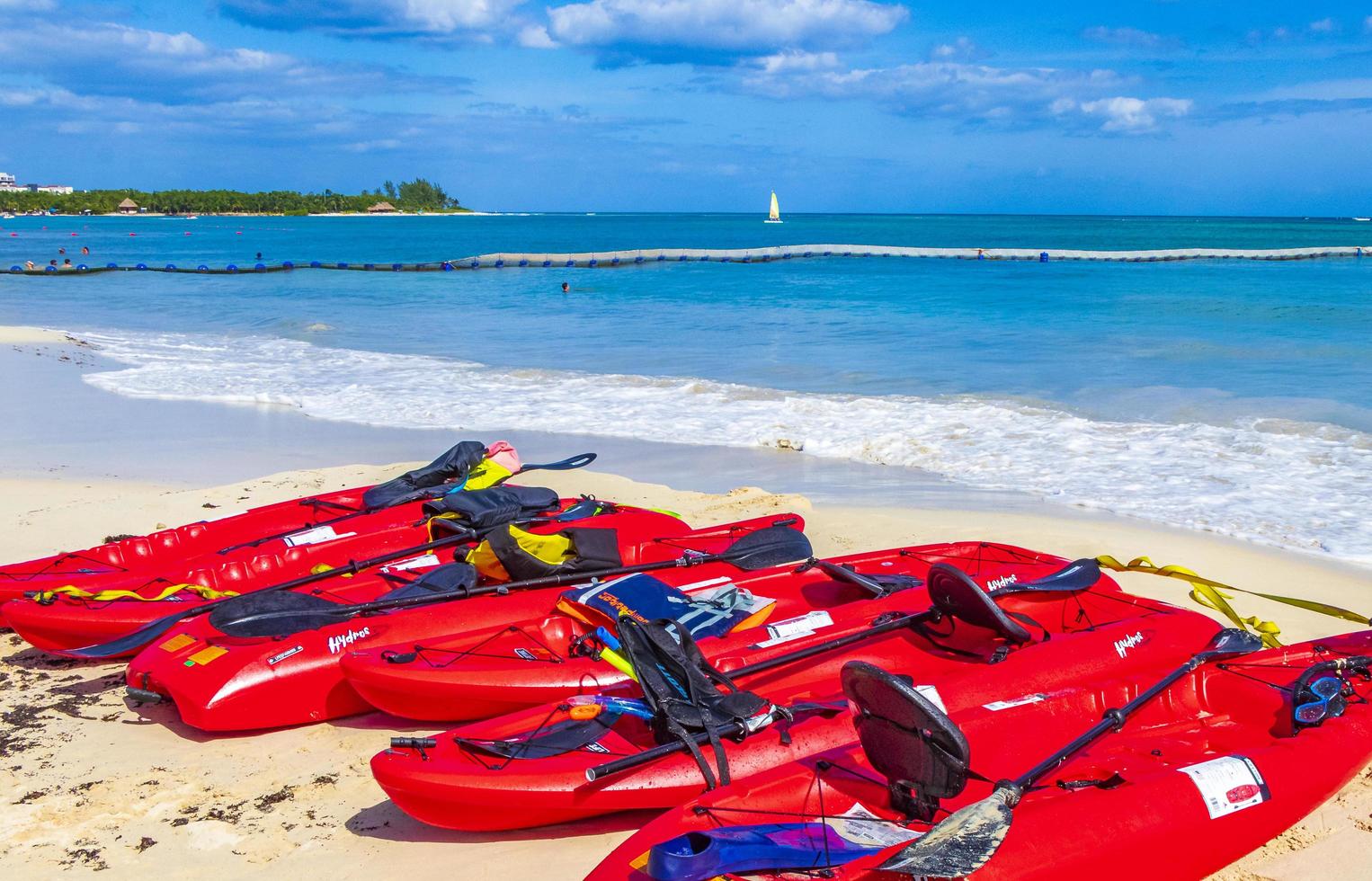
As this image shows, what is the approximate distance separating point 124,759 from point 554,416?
8.08 m

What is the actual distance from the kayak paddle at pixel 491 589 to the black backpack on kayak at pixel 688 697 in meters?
1.41

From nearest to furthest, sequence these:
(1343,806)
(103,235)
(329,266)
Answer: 1. (1343,806)
2. (329,266)
3. (103,235)

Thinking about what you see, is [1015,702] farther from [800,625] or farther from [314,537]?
[314,537]

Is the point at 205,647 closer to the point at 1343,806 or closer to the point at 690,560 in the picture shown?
the point at 690,560

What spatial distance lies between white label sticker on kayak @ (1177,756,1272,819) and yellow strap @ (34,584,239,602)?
4.89 meters

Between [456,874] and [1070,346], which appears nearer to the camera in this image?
[456,874]

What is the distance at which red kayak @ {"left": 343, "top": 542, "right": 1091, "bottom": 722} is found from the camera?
4793 mm

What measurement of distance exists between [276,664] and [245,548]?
77.7 inches

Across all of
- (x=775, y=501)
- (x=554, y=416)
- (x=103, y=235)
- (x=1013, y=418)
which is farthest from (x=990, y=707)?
(x=103, y=235)

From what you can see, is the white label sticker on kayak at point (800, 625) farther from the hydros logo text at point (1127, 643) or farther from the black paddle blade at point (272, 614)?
the black paddle blade at point (272, 614)

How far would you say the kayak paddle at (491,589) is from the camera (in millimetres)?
5383

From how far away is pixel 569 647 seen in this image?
530cm

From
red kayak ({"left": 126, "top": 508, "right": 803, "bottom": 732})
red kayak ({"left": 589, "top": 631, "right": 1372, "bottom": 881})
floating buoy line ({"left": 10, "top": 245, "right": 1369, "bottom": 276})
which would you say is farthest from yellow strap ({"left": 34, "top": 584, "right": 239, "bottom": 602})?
floating buoy line ({"left": 10, "top": 245, "right": 1369, "bottom": 276})

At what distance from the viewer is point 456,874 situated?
3873mm
